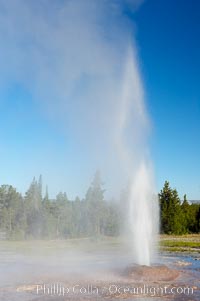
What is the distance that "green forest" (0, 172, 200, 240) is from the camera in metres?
75.7

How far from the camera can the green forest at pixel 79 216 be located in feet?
248

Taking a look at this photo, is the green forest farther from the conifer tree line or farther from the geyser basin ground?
the geyser basin ground

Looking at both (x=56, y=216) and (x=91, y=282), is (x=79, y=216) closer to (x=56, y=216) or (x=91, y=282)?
(x=56, y=216)

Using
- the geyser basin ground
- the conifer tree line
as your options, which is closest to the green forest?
the conifer tree line

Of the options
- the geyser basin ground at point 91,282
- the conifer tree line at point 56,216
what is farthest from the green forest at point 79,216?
the geyser basin ground at point 91,282

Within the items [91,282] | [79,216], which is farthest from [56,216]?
[91,282]

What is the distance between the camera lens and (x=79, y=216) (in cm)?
8162

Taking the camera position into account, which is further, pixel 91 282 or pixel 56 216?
pixel 56 216

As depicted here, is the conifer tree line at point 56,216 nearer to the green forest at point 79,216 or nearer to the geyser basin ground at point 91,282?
the green forest at point 79,216

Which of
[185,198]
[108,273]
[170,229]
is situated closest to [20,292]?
[108,273]

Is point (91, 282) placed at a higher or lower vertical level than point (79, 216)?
lower

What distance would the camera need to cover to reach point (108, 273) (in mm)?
28234

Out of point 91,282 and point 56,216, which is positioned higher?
point 56,216

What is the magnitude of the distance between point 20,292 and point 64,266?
38.1ft
